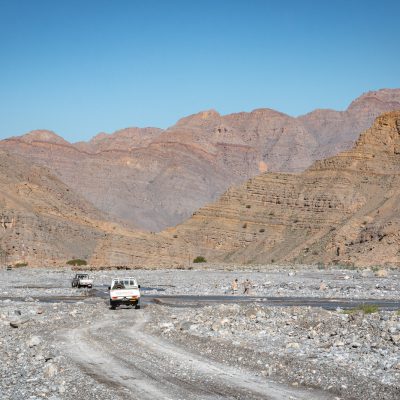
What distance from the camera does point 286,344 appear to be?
63.8 ft

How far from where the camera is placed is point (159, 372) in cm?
1591

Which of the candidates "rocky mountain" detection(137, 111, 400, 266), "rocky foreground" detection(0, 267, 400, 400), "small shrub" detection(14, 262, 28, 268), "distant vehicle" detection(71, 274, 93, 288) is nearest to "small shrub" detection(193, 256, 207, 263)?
"rocky mountain" detection(137, 111, 400, 266)

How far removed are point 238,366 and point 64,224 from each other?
110007mm

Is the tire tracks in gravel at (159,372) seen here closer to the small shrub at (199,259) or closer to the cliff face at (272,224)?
the cliff face at (272,224)

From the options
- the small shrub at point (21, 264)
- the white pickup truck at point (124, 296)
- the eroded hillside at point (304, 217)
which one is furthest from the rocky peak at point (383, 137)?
the white pickup truck at point (124, 296)

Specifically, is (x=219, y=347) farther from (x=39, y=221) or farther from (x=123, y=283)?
(x=39, y=221)

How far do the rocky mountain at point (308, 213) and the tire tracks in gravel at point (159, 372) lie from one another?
66.9 m

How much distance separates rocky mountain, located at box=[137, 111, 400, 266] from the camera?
9181 cm

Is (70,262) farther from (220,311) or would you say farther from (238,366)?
(238,366)

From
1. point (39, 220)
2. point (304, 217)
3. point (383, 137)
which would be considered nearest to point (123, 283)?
point (304, 217)

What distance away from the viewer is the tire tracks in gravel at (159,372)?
13.7 m

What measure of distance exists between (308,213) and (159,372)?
89188mm

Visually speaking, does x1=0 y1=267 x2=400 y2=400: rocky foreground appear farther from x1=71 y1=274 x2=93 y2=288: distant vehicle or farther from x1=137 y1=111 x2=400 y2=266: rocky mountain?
x1=137 y1=111 x2=400 y2=266: rocky mountain

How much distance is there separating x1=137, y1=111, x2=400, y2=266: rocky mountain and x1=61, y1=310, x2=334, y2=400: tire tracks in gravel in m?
66.9
